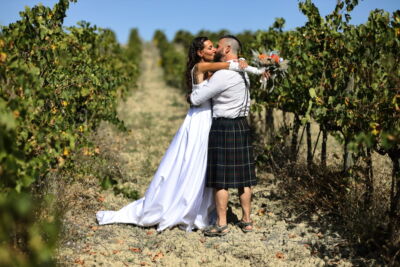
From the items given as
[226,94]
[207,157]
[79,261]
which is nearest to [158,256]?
[79,261]

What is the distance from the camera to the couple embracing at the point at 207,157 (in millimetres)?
3584

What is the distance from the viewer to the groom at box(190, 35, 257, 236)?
3.55 m

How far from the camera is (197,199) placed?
3.83 m

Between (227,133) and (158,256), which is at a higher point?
(227,133)

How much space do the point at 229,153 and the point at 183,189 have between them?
0.58 m

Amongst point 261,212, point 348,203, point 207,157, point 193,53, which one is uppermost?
point 193,53

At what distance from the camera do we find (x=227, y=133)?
3.62m

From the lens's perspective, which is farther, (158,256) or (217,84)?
(217,84)

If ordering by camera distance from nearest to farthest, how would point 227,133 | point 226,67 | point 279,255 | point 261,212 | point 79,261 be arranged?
point 79,261 → point 279,255 → point 226,67 → point 227,133 → point 261,212

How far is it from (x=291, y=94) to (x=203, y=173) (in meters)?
1.42

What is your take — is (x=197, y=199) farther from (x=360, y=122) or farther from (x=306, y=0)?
(x=306, y=0)

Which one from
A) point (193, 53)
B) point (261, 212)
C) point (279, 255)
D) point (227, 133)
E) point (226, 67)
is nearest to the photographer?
point (279, 255)

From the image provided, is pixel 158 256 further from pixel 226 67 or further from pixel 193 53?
pixel 193 53

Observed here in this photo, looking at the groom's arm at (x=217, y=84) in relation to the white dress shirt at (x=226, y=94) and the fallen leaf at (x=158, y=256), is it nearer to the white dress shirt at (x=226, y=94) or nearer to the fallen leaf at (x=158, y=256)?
the white dress shirt at (x=226, y=94)
